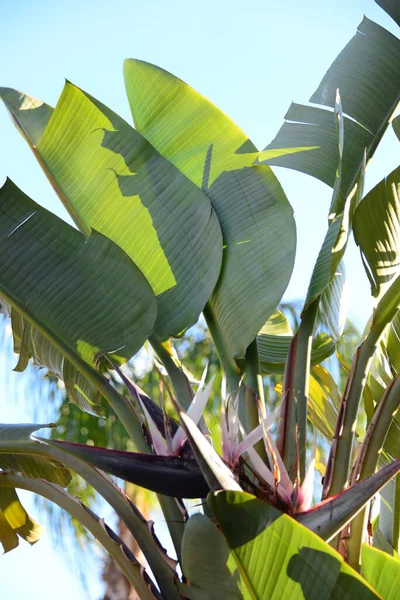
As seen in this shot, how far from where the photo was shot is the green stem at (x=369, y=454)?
0.86 metres

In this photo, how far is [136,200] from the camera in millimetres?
1107

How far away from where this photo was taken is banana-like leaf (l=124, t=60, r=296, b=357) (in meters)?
1.03

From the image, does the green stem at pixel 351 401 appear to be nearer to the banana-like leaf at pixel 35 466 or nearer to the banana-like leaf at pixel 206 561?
the banana-like leaf at pixel 206 561

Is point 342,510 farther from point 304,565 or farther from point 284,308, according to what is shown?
point 284,308

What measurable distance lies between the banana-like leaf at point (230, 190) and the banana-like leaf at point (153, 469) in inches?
12.7

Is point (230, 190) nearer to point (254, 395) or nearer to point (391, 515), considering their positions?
point (254, 395)

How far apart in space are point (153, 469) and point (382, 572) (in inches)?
10.0

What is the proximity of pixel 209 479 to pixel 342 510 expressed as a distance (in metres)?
0.14

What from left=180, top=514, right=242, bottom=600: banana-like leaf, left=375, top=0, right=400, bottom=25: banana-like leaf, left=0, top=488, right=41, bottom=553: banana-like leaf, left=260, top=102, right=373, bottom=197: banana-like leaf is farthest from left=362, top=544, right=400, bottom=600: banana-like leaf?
left=375, top=0, right=400, bottom=25: banana-like leaf

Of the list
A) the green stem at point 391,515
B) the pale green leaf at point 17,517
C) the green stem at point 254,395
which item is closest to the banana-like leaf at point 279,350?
the green stem at point 254,395

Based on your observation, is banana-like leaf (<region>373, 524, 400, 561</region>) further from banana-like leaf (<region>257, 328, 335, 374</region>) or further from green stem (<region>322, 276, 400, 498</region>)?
banana-like leaf (<region>257, 328, 335, 374</region>)

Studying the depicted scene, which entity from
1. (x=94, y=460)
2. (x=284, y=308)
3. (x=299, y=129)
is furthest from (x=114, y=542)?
(x=284, y=308)

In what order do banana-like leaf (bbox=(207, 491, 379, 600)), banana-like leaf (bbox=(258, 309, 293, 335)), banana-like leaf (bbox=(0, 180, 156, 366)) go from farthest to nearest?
banana-like leaf (bbox=(258, 309, 293, 335)), banana-like leaf (bbox=(0, 180, 156, 366)), banana-like leaf (bbox=(207, 491, 379, 600))

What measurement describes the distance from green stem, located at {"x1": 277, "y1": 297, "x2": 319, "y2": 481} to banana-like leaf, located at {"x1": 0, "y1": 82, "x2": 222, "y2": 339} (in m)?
0.16
